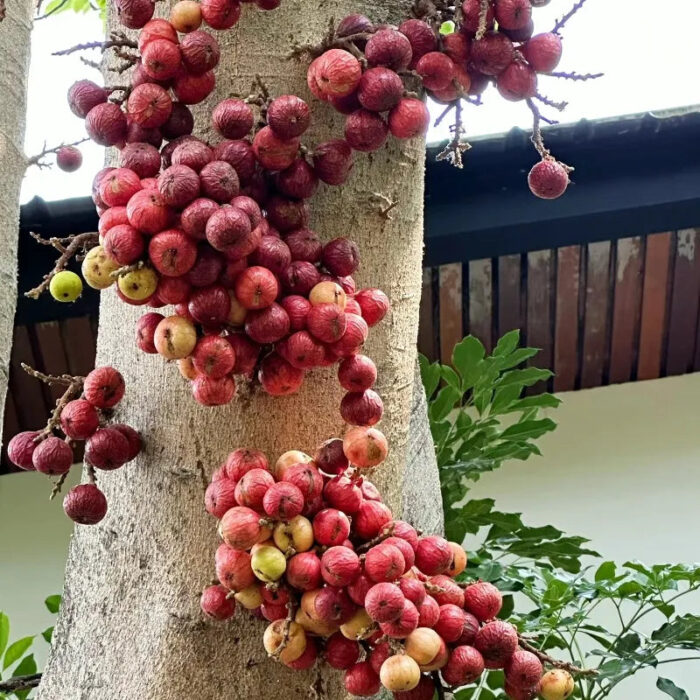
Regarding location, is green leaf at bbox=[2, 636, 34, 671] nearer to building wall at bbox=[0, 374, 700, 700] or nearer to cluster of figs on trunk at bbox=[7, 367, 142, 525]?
building wall at bbox=[0, 374, 700, 700]

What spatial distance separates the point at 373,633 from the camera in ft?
1.67

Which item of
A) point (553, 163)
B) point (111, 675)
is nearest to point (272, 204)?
point (553, 163)

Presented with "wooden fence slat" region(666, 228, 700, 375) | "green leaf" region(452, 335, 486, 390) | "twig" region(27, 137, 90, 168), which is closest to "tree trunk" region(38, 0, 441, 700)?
"twig" region(27, 137, 90, 168)

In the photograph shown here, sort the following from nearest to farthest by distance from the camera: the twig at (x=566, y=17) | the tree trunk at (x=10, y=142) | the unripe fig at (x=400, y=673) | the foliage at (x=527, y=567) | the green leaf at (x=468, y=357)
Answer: the unripe fig at (x=400, y=673), the twig at (x=566, y=17), the tree trunk at (x=10, y=142), the foliage at (x=527, y=567), the green leaf at (x=468, y=357)

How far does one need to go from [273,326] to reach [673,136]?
3.86 feet

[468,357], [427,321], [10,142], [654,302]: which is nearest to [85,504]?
[10,142]

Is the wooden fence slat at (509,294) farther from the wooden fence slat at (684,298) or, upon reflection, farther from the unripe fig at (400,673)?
the unripe fig at (400,673)

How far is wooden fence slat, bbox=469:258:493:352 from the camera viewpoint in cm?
176

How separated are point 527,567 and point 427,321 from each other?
2.19 feet

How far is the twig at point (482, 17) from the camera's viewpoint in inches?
21.4

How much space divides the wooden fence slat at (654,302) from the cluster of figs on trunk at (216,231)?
4.53 ft

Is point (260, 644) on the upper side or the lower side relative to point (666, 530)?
upper

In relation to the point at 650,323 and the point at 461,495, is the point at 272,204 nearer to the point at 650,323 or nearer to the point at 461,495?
the point at 461,495

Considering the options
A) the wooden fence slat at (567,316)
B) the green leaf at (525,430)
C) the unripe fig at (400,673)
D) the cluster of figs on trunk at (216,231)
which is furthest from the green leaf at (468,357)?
the unripe fig at (400,673)
